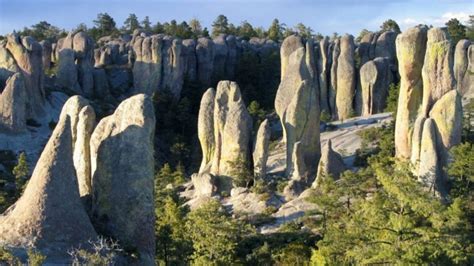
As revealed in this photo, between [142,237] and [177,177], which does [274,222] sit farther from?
[142,237]

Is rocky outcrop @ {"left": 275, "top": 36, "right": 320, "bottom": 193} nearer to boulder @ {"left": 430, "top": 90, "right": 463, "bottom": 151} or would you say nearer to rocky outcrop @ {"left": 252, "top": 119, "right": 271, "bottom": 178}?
rocky outcrop @ {"left": 252, "top": 119, "right": 271, "bottom": 178}

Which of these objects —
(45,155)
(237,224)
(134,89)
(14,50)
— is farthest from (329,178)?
(134,89)

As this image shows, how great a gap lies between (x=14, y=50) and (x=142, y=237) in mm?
28238

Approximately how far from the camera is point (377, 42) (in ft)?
173

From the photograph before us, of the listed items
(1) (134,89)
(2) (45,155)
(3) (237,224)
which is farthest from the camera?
(1) (134,89)

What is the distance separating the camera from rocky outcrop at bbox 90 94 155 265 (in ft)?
52.4

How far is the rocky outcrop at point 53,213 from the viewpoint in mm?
14641

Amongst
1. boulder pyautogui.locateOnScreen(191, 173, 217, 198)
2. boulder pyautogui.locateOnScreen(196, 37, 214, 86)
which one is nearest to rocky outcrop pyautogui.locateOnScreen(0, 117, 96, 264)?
boulder pyautogui.locateOnScreen(191, 173, 217, 198)

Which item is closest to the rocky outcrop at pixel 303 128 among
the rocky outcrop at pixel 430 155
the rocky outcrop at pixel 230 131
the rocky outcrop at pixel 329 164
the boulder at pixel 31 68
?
the rocky outcrop at pixel 329 164

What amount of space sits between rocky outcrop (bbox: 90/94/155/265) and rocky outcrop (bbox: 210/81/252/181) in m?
12.8

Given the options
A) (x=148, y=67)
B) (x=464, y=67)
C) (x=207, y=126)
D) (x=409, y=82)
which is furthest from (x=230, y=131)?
(x=148, y=67)

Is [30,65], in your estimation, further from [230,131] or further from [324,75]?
[324,75]

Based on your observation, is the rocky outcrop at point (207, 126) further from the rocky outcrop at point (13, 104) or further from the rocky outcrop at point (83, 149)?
the rocky outcrop at point (83, 149)

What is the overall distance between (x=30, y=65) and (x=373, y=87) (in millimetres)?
19699
